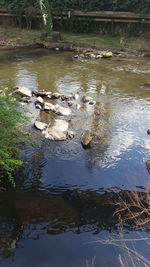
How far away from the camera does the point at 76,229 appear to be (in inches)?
139

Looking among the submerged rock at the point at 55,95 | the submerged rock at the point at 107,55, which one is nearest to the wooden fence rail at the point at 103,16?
the submerged rock at the point at 107,55

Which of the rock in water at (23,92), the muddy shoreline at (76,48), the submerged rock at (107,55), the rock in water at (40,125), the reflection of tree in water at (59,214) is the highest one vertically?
the muddy shoreline at (76,48)

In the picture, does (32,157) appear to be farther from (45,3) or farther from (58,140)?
(45,3)

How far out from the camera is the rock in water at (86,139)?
542 cm

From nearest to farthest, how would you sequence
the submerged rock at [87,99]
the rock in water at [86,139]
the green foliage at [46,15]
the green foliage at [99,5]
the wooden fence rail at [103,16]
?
the rock in water at [86,139] < the submerged rock at [87,99] < the green foliage at [46,15] < the wooden fence rail at [103,16] < the green foliage at [99,5]

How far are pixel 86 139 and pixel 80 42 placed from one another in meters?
10.4

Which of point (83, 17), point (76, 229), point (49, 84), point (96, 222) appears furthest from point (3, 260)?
point (83, 17)

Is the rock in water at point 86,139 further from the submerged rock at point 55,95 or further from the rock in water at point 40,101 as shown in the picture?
the submerged rock at point 55,95

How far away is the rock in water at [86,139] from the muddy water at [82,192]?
11cm

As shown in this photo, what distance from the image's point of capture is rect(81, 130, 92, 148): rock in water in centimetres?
542

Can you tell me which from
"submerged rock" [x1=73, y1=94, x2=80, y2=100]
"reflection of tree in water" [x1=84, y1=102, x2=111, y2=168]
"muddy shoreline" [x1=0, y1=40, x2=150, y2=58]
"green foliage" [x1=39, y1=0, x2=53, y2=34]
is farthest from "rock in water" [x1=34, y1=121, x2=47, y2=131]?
"green foliage" [x1=39, y1=0, x2=53, y2=34]

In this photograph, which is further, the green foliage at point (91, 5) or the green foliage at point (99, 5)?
the green foliage at point (99, 5)

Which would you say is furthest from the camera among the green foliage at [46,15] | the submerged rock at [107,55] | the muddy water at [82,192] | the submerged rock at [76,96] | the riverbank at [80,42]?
the green foliage at [46,15]

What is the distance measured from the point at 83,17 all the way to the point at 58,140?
1260 centimetres
